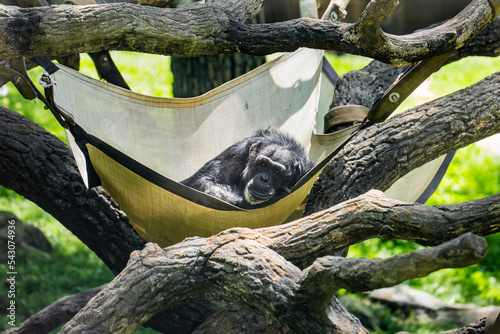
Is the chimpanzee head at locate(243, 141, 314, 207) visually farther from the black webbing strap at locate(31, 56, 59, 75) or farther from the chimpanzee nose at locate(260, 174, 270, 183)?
the black webbing strap at locate(31, 56, 59, 75)

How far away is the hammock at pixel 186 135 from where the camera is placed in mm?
2660

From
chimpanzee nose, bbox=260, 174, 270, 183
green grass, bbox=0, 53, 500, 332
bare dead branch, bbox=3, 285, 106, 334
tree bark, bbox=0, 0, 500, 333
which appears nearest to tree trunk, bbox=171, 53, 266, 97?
tree bark, bbox=0, 0, 500, 333

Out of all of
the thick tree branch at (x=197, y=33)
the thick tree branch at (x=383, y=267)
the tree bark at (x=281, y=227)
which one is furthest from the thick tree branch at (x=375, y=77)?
the thick tree branch at (x=383, y=267)

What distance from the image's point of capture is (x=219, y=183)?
3.77 m

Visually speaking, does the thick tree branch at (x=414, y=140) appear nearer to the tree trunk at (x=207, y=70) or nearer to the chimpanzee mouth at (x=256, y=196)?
the chimpanzee mouth at (x=256, y=196)

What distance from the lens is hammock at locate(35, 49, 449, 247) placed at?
2.66 meters

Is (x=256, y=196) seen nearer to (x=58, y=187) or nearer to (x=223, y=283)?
(x=58, y=187)

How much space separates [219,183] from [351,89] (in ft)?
3.89

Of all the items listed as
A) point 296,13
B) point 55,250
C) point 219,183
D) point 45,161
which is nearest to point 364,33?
point 219,183

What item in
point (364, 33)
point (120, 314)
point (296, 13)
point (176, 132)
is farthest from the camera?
point (296, 13)

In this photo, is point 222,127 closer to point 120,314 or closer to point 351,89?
point 351,89

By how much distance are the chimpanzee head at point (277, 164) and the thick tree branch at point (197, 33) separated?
1212 mm

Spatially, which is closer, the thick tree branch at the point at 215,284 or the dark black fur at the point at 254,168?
the thick tree branch at the point at 215,284

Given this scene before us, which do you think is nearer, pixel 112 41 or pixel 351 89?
pixel 112 41
